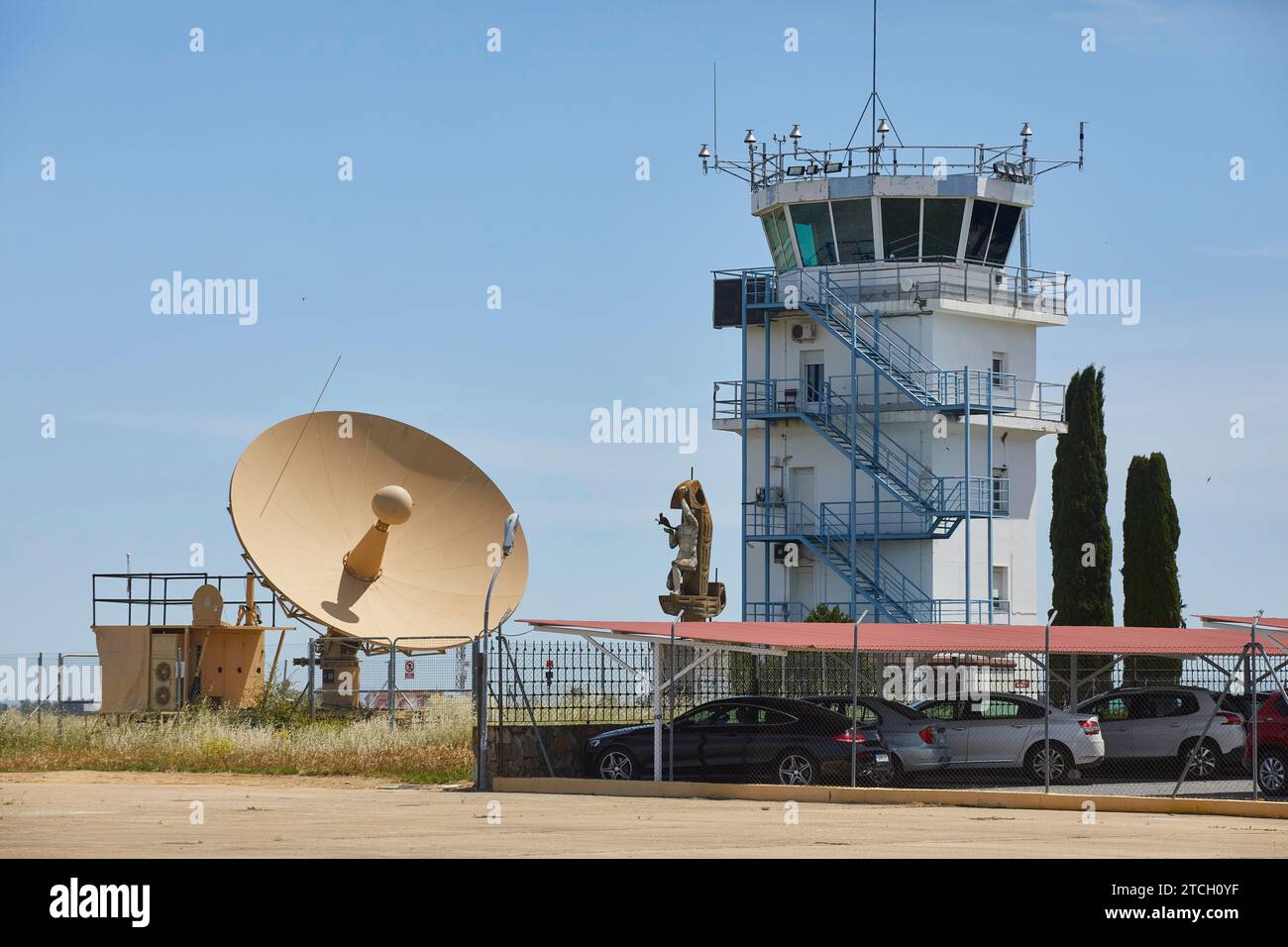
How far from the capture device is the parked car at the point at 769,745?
2714 cm

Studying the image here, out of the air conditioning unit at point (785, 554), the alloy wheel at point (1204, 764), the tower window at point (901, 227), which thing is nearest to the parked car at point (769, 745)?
the alloy wheel at point (1204, 764)

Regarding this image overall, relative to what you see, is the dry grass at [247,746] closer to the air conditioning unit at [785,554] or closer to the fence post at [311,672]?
the fence post at [311,672]

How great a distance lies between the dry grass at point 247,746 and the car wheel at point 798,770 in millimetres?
5314

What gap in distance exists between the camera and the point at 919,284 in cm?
5378

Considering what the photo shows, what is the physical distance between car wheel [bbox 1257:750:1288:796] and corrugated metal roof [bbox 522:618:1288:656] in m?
1.47

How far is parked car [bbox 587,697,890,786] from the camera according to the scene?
27.1 metres

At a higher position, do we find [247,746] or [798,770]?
[798,770]

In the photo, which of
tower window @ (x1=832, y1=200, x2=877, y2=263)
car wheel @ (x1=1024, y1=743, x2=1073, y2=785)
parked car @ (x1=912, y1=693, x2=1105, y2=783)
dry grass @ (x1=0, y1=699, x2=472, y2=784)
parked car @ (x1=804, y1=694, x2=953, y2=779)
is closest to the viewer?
parked car @ (x1=804, y1=694, x2=953, y2=779)

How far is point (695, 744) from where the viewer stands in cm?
2752

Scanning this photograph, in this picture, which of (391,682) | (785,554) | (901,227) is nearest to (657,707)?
(391,682)

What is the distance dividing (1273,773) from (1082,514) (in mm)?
24468

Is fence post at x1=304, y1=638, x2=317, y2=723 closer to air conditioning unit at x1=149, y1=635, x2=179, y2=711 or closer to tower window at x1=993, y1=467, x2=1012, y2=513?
air conditioning unit at x1=149, y1=635, x2=179, y2=711

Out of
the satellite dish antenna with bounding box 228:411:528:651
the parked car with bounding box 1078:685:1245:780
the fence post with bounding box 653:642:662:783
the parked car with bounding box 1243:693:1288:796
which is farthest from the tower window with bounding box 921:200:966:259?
the fence post with bounding box 653:642:662:783

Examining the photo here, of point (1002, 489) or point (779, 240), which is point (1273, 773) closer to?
point (1002, 489)
